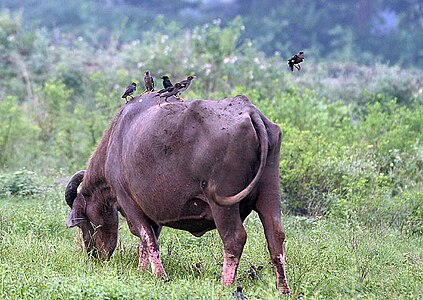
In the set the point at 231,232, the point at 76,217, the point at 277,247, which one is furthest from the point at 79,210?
the point at 277,247

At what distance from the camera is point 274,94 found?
17.5 metres

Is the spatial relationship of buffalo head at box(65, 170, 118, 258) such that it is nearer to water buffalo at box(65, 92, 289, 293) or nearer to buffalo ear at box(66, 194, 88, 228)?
buffalo ear at box(66, 194, 88, 228)

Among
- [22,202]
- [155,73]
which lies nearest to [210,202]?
[22,202]

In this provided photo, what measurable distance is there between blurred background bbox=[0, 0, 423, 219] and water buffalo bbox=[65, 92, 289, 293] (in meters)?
3.38

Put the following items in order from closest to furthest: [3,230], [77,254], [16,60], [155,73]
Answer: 1. [77,254]
2. [3,230]
3. [155,73]
4. [16,60]

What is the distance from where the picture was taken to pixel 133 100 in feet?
26.9

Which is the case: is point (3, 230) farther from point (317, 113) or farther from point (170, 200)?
point (317, 113)

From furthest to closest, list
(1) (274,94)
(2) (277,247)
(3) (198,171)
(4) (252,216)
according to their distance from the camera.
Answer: (1) (274,94)
(4) (252,216)
(3) (198,171)
(2) (277,247)

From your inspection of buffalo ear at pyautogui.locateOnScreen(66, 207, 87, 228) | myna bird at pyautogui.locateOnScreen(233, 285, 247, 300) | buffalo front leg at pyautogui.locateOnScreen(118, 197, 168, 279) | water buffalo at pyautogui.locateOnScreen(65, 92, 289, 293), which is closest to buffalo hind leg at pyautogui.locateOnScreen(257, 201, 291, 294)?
water buffalo at pyautogui.locateOnScreen(65, 92, 289, 293)

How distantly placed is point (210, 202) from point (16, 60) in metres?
15.9

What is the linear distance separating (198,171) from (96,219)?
2072mm

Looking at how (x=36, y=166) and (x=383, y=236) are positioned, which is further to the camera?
(x=36, y=166)

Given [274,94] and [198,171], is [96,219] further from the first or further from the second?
[274,94]

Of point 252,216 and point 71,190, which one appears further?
point 252,216
